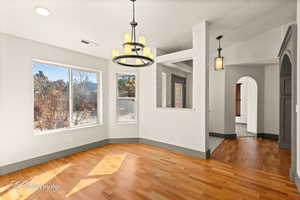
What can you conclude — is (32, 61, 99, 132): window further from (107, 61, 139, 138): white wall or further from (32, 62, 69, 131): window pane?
(107, 61, 139, 138): white wall

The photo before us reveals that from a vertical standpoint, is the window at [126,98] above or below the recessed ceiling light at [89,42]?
below

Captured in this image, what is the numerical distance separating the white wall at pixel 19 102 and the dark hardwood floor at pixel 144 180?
397 mm

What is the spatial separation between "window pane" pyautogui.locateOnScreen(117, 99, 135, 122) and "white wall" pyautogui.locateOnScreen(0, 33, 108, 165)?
5.52ft

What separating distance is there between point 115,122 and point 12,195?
2.71m

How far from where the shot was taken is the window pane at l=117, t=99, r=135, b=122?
15.0 ft

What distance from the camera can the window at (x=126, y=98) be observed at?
4.56 meters

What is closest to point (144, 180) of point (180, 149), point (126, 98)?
point (180, 149)

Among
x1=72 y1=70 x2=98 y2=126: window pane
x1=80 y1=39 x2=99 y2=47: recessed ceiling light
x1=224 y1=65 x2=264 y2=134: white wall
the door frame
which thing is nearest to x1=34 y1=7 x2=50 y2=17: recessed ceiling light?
x1=80 y1=39 x2=99 y2=47: recessed ceiling light

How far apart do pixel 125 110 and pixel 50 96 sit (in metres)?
A: 2.04

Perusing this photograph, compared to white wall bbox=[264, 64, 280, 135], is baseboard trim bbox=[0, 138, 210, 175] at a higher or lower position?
lower

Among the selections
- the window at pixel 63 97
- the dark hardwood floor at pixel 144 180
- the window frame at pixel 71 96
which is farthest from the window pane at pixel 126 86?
the dark hardwood floor at pixel 144 180

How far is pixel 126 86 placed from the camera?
4582 millimetres

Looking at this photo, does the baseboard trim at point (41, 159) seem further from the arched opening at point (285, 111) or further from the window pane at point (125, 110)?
the arched opening at point (285, 111)

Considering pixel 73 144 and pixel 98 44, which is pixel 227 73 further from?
pixel 73 144
